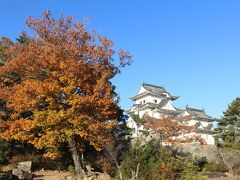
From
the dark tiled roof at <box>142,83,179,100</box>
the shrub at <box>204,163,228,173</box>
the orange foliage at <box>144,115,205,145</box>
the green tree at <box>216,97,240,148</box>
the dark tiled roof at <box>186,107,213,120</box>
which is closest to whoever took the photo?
the shrub at <box>204,163,228,173</box>

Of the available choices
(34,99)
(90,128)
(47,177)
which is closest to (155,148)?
(90,128)

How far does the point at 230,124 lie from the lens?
3744 cm

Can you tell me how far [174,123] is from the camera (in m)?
25.0

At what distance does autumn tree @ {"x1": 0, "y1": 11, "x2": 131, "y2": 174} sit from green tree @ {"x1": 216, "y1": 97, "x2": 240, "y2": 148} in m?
21.7

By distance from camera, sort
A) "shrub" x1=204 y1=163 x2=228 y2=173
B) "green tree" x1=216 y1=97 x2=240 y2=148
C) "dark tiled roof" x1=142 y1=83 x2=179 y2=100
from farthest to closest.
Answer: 1. "dark tiled roof" x1=142 y1=83 x2=179 y2=100
2. "green tree" x1=216 y1=97 x2=240 y2=148
3. "shrub" x1=204 y1=163 x2=228 y2=173

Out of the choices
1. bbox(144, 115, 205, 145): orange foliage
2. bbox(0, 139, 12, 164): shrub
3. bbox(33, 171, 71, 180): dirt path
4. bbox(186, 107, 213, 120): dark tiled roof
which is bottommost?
bbox(33, 171, 71, 180): dirt path

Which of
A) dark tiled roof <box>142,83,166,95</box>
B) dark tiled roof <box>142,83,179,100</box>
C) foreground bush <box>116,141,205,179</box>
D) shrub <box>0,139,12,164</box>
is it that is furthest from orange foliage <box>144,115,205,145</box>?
dark tiled roof <box>142,83,166,95</box>

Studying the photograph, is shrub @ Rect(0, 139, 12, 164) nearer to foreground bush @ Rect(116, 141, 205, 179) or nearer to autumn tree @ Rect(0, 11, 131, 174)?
autumn tree @ Rect(0, 11, 131, 174)

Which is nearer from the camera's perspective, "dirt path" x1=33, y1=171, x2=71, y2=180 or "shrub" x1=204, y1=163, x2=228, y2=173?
"dirt path" x1=33, y1=171, x2=71, y2=180

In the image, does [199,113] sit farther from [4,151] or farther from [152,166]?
[4,151]

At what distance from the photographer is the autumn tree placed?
1617 centimetres

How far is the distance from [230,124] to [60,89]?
2715 cm

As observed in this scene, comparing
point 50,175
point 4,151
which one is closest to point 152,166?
point 50,175

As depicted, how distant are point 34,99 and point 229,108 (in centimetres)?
2748
